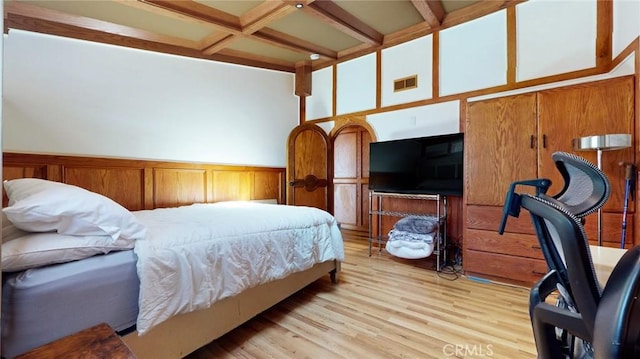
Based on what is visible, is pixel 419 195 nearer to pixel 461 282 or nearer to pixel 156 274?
pixel 461 282

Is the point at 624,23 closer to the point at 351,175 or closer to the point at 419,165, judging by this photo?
the point at 419,165

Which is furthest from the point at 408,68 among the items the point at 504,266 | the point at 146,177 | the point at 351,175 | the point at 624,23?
the point at 146,177

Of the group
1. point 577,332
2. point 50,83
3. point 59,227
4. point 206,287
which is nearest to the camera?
point 577,332

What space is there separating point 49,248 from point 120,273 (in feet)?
0.86

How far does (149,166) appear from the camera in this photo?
9.82 ft

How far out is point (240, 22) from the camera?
298cm

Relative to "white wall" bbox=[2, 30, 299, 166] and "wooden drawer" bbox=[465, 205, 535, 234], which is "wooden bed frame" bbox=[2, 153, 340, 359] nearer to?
"white wall" bbox=[2, 30, 299, 166]

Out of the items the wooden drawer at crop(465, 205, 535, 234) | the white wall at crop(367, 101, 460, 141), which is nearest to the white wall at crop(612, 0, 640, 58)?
the white wall at crop(367, 101, 460, 141)

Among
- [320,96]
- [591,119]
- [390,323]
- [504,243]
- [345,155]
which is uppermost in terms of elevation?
[320,96]

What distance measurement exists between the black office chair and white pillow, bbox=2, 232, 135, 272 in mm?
1538

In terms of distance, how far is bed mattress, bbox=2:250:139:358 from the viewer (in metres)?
0.93

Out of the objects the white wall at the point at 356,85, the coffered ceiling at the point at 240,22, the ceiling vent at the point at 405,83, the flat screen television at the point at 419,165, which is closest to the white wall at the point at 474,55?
the coffered ceiling at the point at 240,22

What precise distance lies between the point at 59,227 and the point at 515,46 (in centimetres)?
394

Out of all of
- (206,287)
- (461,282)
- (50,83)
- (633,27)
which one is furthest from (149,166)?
(633,27)
